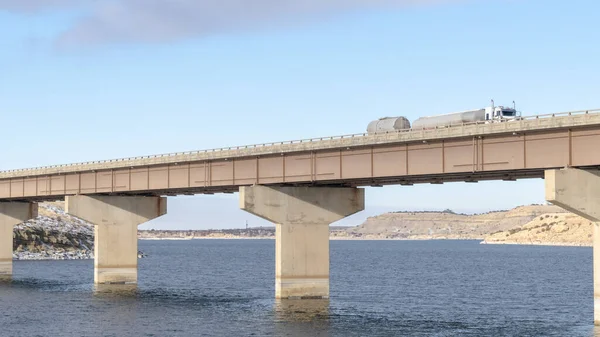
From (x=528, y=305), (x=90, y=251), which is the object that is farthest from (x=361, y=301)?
(x=90, y=251)

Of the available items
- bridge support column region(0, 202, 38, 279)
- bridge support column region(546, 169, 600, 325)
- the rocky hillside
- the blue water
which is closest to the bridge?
bridge support column region(546, 169, 600, 325)

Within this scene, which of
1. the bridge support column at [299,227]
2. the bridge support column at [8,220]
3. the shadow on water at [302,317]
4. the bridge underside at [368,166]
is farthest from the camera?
the bridge support column at [8,220]

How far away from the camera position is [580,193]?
51.3m

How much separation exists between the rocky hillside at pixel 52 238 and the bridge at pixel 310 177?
5008 cm

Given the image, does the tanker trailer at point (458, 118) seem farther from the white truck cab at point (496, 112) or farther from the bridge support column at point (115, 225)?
the bridge support column at point (115, 225)

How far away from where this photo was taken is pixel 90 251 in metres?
166

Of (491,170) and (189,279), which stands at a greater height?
(491,170)

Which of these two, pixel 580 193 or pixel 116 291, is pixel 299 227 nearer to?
pixel 116 291

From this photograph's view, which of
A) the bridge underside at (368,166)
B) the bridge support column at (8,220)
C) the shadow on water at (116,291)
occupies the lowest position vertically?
the shadow on water at (116,291)

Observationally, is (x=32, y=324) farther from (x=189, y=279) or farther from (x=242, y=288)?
(x=189, y=279)

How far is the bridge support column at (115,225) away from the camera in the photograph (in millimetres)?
88750

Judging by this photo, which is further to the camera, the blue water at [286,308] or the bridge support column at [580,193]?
the blue water at [286,308]

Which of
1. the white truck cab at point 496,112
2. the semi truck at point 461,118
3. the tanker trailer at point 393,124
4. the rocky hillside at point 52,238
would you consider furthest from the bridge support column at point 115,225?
the rocky hillside at point 52,238

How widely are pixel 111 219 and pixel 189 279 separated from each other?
20230mm
